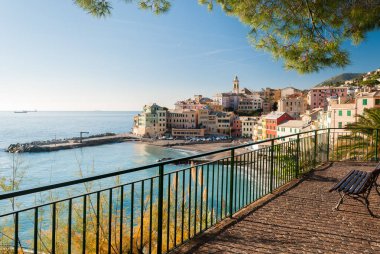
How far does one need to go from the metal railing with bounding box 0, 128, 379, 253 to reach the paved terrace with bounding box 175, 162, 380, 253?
0.85ft

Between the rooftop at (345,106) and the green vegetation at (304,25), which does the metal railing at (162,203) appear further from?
the rooftop at (345,106)

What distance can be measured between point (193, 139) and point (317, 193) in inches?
3089

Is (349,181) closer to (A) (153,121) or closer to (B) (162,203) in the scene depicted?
(B) (162,203)

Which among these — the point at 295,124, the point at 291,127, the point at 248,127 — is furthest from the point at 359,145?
the point at 248,127

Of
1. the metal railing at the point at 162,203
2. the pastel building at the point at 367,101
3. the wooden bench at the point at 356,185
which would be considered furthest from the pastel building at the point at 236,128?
the wooden bench at the point at 356,185

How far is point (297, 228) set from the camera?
4117 millimetres

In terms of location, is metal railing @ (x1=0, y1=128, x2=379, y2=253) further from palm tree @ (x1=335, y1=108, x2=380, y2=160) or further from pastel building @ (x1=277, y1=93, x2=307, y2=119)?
pastel building @ (x1=277, y1=93, x2=307, y2=119)

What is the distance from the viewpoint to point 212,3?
6836mm

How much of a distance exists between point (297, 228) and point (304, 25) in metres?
4.65

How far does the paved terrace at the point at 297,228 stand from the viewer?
3.53m

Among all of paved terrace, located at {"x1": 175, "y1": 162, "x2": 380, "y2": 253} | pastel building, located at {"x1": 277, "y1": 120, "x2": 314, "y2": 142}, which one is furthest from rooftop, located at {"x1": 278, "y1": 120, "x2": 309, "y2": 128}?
paved terrace, located at {"x1": 175, "y1": 162, "x2": 380, "y2": 253}

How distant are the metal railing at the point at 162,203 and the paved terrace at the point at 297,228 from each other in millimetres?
259

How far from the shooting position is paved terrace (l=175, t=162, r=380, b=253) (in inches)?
139

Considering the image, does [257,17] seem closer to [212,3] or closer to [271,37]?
[271,37]
